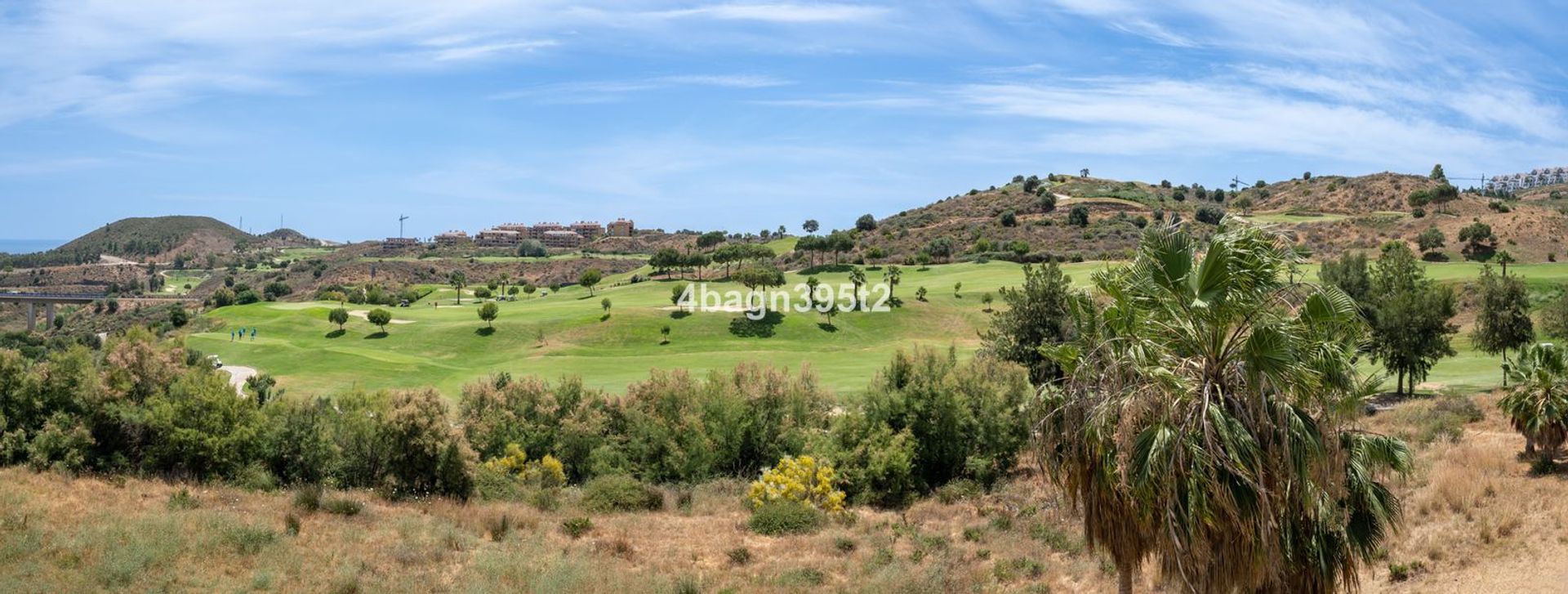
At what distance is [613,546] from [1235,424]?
11446 millimetres

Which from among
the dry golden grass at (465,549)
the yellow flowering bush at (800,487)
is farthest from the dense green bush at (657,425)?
the dry golden grass at (465,549)

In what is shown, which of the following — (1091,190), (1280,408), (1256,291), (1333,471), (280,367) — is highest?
(1091,190)

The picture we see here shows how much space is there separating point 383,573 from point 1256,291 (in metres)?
12.5

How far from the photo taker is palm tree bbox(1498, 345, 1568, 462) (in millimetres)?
19062

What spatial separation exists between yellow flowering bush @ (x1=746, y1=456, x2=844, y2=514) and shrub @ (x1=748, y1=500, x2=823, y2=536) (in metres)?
0.63

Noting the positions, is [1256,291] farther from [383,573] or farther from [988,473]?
Result: [988,473]

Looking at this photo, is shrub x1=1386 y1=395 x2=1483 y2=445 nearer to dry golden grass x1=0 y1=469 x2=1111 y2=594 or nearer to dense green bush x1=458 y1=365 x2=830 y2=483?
dry golden grass x1=0 y1=469 x2=1111 y2=594

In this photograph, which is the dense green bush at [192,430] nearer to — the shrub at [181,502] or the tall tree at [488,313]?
the shrub at [181,502]

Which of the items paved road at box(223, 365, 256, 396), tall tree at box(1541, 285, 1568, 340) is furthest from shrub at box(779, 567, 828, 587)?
paved road at box(223, 365, 256, 396)

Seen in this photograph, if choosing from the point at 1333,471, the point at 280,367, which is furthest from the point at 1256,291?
the point at 280,367

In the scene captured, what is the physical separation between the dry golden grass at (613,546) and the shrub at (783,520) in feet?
0.90

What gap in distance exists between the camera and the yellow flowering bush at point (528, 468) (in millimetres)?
24875

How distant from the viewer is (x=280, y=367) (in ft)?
173

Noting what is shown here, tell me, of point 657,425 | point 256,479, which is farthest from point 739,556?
point 256,479
